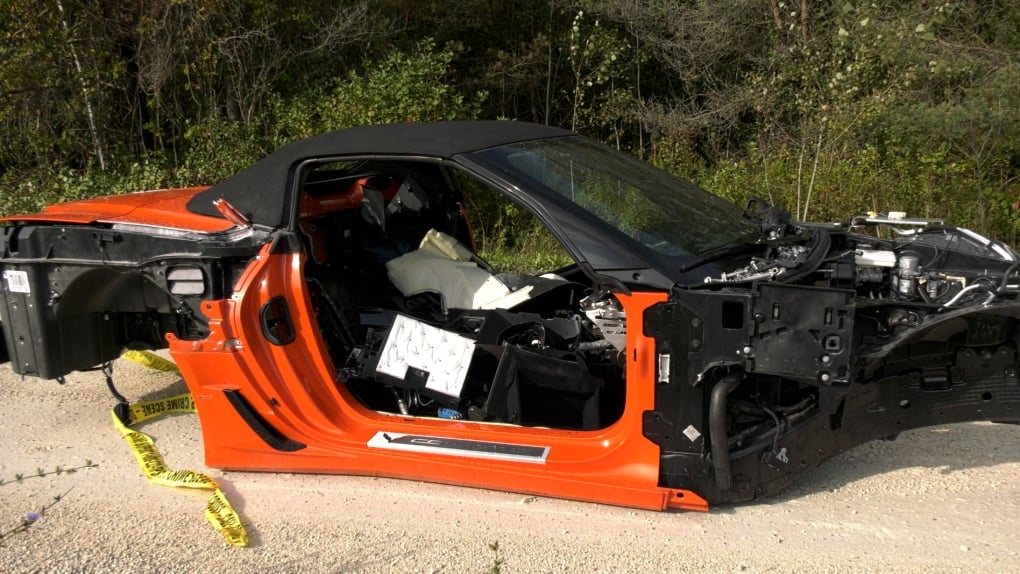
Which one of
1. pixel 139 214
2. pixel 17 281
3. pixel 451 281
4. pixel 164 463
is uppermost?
pixel 139 214

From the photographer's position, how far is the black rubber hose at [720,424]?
299cm

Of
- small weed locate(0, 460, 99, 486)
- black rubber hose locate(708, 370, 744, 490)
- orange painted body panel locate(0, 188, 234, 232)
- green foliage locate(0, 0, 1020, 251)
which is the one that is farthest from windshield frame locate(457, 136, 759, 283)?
green foliage locate(0, 0, 1020, 251)

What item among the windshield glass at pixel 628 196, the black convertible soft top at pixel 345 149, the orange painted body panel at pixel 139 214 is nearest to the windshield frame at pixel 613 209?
the windshield glass at pixel 628 196

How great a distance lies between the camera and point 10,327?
13.3 ft

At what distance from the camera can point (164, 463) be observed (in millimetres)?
3971

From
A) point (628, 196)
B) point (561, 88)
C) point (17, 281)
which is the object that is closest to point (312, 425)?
point (17, 281)

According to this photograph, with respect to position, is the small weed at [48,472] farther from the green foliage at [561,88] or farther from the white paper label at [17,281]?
the green foliage at [561,88]

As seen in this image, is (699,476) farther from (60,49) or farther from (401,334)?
(60,49)

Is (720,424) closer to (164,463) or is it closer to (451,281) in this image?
(451,281)

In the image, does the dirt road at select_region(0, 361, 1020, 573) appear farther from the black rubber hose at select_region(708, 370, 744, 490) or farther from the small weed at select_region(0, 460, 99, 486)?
the black rubber hose at select_region(708, 370, 744, 490)

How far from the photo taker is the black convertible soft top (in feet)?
11.7

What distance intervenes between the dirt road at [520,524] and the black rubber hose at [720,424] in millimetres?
266

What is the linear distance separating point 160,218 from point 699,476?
9.22 ft

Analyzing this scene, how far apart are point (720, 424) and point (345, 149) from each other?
6.82 ft
